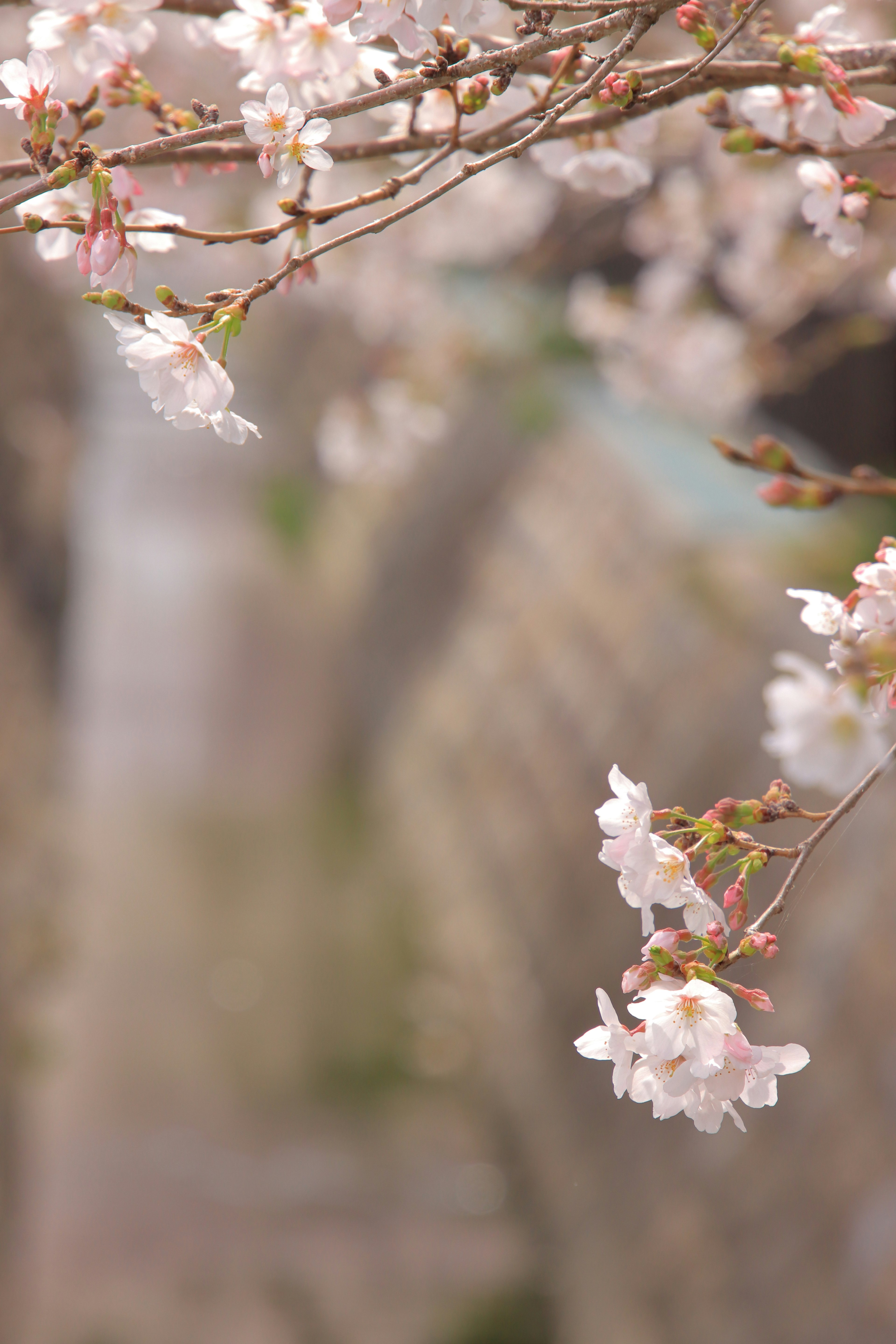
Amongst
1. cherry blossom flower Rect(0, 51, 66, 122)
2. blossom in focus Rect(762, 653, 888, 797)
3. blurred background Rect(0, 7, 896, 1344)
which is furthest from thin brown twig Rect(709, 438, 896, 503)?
blurred background Rect(0, 7, 896, 1344)

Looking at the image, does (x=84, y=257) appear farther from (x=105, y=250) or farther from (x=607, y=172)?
(x=607, y=172)

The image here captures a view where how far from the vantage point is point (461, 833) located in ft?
14.5

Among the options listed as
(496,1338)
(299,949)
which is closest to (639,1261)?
(496,1338)

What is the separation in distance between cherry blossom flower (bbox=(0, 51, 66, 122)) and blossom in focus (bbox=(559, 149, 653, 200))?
0.58 meters

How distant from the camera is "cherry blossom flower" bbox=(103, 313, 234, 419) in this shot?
0.86 meters

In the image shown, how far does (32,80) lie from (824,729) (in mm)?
854

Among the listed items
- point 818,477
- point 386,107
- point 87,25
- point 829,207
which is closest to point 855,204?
point 829,207

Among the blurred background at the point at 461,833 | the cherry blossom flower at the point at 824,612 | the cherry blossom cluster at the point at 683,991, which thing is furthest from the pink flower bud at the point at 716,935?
the blurred background at the point at 461,833

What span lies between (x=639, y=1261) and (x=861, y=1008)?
940 mm

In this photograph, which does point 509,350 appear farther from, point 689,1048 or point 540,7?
point 689,1048

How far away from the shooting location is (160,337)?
2.82ft

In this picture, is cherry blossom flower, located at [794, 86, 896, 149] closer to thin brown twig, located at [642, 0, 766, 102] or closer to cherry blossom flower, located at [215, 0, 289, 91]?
thin brown twig, located at [642, 0, 766, 102]

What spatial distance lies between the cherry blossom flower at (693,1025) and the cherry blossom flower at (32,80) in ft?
2.88

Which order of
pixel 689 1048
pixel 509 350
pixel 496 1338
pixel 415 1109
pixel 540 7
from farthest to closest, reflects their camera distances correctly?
1. pixel 509 350
2. pixel 415 1109
3. pixel 496 1338
4. pixel 540 7
5. pixel 689 1048
